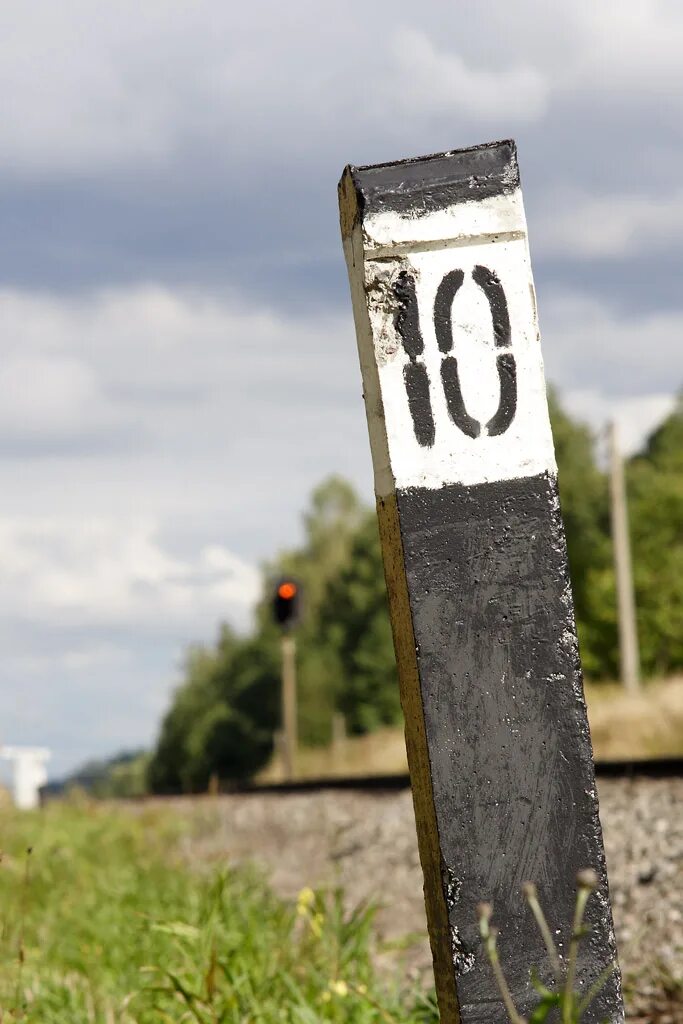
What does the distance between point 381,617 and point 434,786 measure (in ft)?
143

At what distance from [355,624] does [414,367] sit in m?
46.1

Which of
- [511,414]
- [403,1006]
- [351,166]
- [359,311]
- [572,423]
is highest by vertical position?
[572,423]

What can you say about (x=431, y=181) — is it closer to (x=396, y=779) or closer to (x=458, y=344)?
(x=458, y=344)

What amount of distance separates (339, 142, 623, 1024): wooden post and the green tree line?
30.3 metres

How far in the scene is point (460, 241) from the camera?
2.86 meters

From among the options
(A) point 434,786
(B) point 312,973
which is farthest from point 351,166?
(B) point 312,973

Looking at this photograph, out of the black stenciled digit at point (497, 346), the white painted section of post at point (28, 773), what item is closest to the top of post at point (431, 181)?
the black stenciled digit at point (497, 346)

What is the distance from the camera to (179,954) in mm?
4918

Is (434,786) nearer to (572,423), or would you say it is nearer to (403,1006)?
(403,1006)

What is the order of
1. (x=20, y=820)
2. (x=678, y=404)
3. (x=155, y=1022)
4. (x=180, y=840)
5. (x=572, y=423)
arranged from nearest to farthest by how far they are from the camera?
(x=155, y=1022)
(x=180, y=840)
(x=20, y=820)
(x=572, y=423)
(x=678, y=404)

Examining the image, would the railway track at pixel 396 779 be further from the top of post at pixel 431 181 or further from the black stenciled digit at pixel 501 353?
the top of post at pixel 431 181

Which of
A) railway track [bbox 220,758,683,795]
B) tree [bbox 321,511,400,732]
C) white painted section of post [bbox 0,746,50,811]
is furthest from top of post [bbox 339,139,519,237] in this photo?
tree [bbox 321,511,400,732]

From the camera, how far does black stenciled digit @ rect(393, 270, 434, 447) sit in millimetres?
2809

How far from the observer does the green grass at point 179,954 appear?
3920 mm
